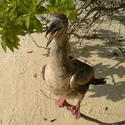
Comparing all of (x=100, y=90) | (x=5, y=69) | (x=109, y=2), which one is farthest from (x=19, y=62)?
(x=109, y=2)

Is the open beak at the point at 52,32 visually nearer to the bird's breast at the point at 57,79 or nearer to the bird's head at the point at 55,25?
the bird's head at the point at 55,25

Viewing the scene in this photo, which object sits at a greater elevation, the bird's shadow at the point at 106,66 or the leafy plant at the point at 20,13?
the leafy plant at the point at 20,13

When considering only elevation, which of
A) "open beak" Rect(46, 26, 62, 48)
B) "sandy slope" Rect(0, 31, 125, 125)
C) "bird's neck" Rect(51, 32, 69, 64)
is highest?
"open beak" Rect(46, 26, 62, 48)

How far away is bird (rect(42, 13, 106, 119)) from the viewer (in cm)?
360

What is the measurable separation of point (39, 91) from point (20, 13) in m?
1.81

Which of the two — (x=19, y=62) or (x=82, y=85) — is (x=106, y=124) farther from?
(x=19, y=62)

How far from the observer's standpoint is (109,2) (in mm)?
6488

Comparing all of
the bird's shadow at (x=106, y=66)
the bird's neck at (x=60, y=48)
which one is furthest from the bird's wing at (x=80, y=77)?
the bird's shadow at (x=106, y=66)

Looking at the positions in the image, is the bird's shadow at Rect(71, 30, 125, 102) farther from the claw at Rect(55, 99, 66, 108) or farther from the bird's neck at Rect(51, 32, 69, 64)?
the bird's neck at Rect(51, 32, 69, 64)

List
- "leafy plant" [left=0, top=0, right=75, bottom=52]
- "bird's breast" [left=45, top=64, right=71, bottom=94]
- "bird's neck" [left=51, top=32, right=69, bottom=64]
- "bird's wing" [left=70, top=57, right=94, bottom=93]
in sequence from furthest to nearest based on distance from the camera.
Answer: "bird's wing" [left=70, top=57, right=94, bottom=93] → "bird's breast" [left=45, top=64, right=71, bottom=94] → "leafy plant" [left=0, top=0, right=75, bottom=52] → "bird's neck" [left=51, top=32, right=69, bottom=64]

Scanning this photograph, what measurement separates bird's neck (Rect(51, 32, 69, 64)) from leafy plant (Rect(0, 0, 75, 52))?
14.8 inches

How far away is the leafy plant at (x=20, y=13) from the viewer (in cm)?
404

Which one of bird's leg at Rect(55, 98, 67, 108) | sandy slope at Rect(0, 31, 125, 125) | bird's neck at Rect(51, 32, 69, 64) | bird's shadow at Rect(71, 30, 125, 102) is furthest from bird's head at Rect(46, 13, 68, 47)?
bird's shadow at Rect(71, 30, 125, 102)

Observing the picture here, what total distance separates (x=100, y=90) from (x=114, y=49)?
121 centimetres
